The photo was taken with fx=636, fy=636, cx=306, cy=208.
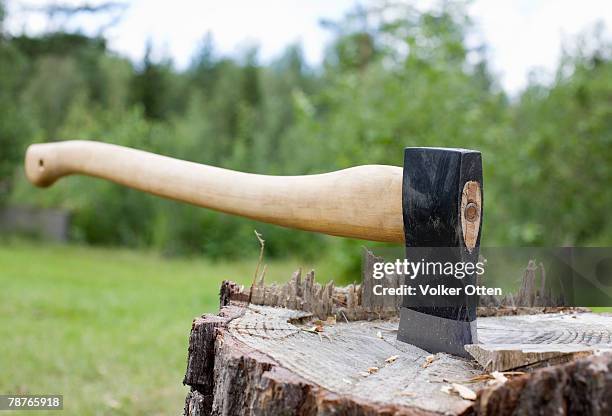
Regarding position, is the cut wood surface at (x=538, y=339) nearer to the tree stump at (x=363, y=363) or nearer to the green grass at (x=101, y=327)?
the tree stump at (x=363, y=363)

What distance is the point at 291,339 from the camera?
1.36m

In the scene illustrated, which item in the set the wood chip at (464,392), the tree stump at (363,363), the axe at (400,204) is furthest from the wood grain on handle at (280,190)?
the wood chip at (464,392)

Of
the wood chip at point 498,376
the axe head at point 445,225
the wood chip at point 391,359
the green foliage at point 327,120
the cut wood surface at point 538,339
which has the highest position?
the green foliage at point 327,120

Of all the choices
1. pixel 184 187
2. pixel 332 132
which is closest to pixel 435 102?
pixel 332 132

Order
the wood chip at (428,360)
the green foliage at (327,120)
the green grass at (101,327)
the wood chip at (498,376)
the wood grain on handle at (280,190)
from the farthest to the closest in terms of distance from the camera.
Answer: the green foliage at (327,120), the green grass at (101,327), the wood grain on handle at (280,190), the wood chip at (428,360), the wood chip at (498,376)

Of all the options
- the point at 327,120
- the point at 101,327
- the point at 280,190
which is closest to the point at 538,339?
the point at 280,190

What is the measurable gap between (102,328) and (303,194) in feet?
10.6

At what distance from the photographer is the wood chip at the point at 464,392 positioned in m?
Answer: 1.03

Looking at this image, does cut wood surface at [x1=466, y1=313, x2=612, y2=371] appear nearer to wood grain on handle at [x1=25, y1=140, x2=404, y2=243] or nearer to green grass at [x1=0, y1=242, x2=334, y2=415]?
wood grain on handle at [x1=25, y1=140, x2=404, y2=243]

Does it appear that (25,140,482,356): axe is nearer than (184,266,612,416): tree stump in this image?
No

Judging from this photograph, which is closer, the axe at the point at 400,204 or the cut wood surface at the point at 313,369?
the cut wood surface at the point at 313,369

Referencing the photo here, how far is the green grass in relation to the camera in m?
3.16

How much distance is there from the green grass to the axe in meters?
1.69

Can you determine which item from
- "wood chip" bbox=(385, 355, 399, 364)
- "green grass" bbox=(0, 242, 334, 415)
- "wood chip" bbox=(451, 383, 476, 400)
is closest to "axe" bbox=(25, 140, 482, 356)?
"wood chip" bbox=(385, 355, 399, 364)
